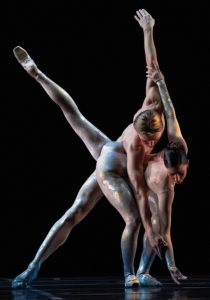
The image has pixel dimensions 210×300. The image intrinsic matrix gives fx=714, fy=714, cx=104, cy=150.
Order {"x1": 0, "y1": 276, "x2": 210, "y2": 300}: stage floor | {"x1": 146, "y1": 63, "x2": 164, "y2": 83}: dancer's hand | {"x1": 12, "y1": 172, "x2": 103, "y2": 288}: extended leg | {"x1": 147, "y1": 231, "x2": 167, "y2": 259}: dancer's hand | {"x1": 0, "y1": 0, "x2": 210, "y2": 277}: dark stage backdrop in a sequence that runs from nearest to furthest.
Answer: {"x1": 0, "y1": 276, "x2": 210, "y2": 300}: stage floor
{"x1": 147, "y1": 231, "x2": 167, "y2": 259}: dancer's hand
{"x1": 146, "y1": 63, "x2": 164, "y2": 83}: dancer's hand
{"x1": 12, "y1": 172, "x2": 103, "y2": 288}: extended leg
{"x1": 0, "y1": 0, "x2": 210, "y2": 277}: dark stage backdrop

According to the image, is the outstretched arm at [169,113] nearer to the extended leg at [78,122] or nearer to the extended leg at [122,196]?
the extended leg at [122,196]

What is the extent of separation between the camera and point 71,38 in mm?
5211

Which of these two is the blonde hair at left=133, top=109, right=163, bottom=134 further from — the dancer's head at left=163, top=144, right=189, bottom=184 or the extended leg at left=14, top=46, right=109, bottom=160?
the extended leg at left=14, top=46, right=109, bottom=160

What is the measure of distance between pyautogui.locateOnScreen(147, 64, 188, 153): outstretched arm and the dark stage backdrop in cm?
180

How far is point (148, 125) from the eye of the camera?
3.21m

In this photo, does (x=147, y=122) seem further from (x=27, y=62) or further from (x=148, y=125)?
(x=27, y=62)

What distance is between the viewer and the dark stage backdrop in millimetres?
5125

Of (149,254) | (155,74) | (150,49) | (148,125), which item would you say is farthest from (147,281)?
(150,49)

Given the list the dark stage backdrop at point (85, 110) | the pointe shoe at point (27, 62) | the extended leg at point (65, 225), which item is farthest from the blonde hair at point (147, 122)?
the dark stage backdrop at point (85, 110)

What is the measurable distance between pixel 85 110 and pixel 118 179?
1893 millimetres

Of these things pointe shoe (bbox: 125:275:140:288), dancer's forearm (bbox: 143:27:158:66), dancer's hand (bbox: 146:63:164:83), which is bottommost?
pointe shoe (bbox: 125:275:140:288)

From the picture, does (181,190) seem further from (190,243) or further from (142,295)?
(142,295)

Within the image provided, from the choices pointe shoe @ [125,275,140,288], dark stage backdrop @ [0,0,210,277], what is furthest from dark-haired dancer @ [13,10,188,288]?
dark stage backdrop @ [0,0,210,277]

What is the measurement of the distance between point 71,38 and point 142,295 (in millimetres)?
2839
